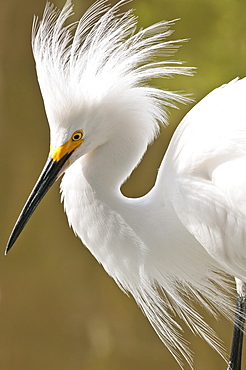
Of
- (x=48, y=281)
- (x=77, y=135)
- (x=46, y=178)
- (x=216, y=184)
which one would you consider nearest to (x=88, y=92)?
(x=77, y=135)

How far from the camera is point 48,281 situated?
3.00m

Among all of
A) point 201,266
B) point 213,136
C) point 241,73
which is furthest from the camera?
Answer: point 241,73

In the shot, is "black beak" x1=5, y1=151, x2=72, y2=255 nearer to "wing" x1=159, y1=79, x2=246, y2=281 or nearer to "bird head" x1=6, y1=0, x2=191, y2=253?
"bird head" x1=6, y1=0, x2=191, y2=253

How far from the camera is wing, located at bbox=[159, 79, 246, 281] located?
4.89ft

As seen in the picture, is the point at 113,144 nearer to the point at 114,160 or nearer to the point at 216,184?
the point at 114,160

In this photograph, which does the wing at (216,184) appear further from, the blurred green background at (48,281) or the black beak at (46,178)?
the blurred green background at (48,281)

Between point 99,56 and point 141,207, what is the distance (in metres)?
0.35

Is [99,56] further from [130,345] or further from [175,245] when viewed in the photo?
[130,345]

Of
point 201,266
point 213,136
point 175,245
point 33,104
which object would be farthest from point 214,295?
point 33,104

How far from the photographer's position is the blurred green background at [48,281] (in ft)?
9.64

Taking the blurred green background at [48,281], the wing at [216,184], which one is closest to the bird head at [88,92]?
the wing at [216,184]

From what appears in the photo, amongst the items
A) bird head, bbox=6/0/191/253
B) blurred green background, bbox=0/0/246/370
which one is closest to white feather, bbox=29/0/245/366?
bird head, bbox=6/0/191/253

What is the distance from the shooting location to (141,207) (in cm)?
161

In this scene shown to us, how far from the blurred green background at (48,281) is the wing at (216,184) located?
1321 mm
